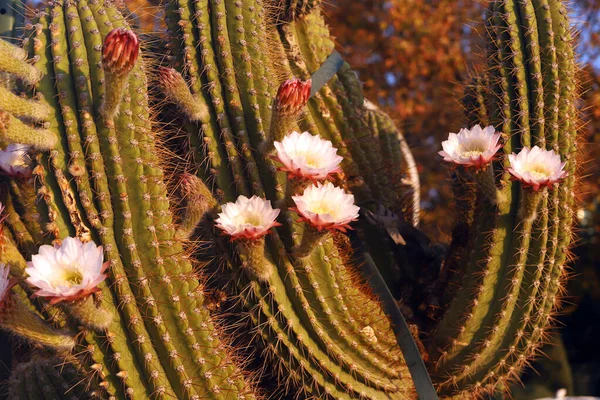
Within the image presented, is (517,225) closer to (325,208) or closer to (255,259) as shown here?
(325,208)

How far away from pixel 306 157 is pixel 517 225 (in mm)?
583

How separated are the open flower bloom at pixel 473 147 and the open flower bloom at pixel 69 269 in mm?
762

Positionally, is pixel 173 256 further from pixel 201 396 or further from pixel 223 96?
pixel 223 96


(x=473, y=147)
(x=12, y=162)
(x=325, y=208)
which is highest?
(x=473, y=147)

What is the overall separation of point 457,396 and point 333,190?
2.41ft

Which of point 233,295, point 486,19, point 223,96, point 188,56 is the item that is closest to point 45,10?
point 188,56

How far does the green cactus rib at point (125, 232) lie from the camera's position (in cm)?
125

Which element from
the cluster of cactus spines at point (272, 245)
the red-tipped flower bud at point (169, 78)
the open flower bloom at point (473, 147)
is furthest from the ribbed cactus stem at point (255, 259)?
the open flower bloom at point (473, 147)

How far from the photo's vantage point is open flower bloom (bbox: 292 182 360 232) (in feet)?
4.05

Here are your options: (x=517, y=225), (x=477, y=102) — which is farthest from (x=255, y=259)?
(x=477, y=102)

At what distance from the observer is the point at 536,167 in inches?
58.2

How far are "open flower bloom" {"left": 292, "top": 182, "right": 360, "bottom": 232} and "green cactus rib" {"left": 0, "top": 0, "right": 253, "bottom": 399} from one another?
0.88 ft

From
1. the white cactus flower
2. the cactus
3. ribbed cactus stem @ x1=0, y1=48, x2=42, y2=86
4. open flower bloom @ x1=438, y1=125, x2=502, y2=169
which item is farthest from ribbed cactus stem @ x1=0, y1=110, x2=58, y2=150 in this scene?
open flower bloom @ x1=438, y1=125, x2=502, y2=169

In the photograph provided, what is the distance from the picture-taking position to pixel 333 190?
4.26 ft
